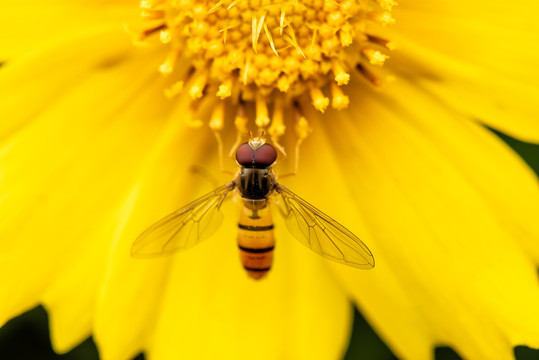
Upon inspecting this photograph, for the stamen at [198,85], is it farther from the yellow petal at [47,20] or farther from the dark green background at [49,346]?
the dark green background at [49,346]

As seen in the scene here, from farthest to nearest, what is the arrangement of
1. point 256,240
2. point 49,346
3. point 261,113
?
point 49,346 < point 261,113 < point 256,240

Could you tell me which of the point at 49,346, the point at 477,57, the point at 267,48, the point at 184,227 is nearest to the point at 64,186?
the point at 184,227

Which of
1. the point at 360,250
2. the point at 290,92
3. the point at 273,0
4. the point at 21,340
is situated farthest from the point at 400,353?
the point at 21,340

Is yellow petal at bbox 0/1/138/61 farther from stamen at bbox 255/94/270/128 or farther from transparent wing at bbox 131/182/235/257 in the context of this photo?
transparent wing at bbox 131/182/235/257

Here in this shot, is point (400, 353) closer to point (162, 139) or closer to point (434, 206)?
point (434, 206)

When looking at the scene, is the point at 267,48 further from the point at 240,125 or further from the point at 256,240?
the point at 256,240

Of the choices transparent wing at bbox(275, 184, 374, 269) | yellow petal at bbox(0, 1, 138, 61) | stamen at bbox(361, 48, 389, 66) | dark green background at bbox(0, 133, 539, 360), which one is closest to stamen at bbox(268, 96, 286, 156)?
transparent wing at bbox(275, 184, 374, 269)
